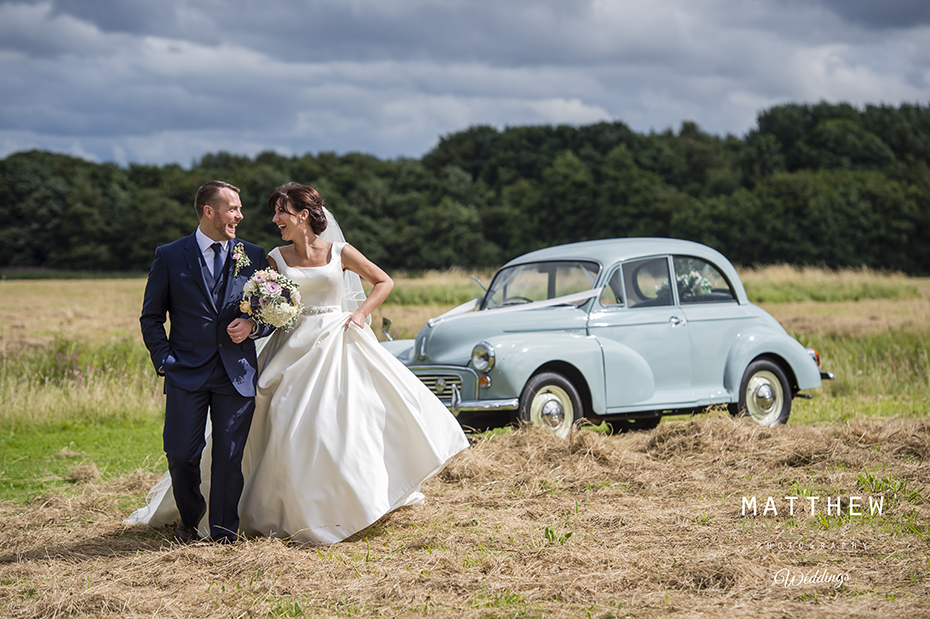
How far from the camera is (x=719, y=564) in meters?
4.21

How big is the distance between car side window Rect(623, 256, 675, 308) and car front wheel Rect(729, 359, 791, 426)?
125cm

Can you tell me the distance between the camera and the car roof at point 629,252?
346 inches

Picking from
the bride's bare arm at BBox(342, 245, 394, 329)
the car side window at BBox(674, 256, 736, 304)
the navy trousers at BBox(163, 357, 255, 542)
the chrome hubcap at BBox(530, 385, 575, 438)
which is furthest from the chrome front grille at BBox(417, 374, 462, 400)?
the navy trousers at BBox(163, 357, 255, 542)

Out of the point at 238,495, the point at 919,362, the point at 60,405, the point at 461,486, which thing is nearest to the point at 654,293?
the point at 461,486

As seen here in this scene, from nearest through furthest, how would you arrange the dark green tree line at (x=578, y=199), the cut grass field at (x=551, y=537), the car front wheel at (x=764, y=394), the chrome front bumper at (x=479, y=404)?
1. the cut grass field at (x=551, y=537)
2. the chrome front bumper at (x=479, y=404)
3. the car front wheel at (x=764, y=394)
4. the dark green tree line at (x=578, y=199)

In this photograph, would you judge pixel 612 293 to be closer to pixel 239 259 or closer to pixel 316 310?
pixel 316 310

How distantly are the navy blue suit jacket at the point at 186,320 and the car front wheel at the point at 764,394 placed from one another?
601 cm

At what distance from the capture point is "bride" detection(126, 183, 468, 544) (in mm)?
4922

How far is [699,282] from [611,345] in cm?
163

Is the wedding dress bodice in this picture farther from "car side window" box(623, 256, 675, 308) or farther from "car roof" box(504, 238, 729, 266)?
"car side window" box(623, 256, 675, 308)

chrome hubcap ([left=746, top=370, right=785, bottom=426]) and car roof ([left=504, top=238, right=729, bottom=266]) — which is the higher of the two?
car roof ([left=504, top=238, right=729, bottom=266])

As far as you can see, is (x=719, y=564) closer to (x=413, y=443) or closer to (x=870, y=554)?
(x=870, y=554)

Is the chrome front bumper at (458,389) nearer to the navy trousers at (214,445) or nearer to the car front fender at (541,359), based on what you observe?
the car front fender at (541,359)

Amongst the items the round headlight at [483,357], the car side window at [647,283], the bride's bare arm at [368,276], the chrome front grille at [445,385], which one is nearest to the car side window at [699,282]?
the car side window at [647,283]
